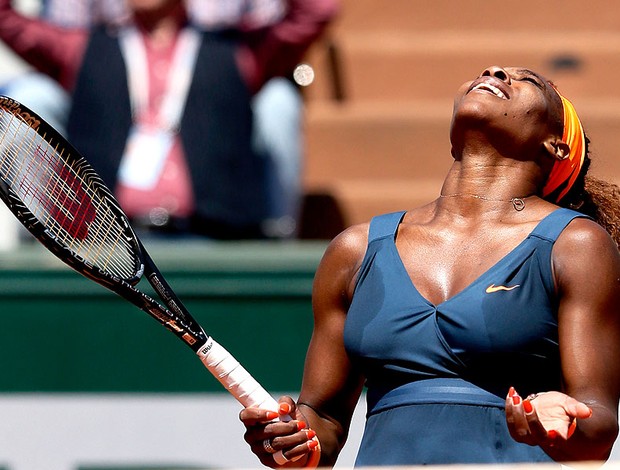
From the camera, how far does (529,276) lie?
2393 millimetres

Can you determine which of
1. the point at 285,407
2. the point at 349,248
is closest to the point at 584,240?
the point at 349,248

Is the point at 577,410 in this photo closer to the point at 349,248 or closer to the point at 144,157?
the point at 349,248

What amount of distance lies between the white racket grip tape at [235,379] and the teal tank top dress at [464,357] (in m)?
0.20

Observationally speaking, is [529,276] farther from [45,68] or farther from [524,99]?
[45,68]

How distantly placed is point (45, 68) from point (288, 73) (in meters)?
1.02

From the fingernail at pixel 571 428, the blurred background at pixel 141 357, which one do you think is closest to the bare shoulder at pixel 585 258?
the fingernail at pixel 571 428

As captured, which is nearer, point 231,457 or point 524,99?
point 524,99

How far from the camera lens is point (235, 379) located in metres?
2.50

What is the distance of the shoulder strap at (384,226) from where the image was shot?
2.59 m

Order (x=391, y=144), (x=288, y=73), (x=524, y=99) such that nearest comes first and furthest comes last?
(x=524, y=99)
(x=288, y=73)
(x=391, y=144)

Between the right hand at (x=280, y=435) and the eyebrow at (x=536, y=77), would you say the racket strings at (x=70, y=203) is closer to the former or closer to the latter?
the right hand at (x=280, y=435)

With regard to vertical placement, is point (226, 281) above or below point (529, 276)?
below

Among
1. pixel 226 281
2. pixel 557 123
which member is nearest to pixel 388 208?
pixel 226 281

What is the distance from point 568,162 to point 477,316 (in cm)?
47
